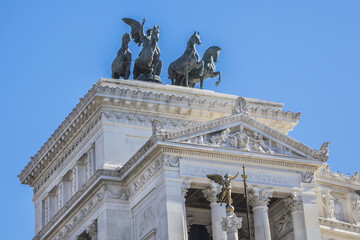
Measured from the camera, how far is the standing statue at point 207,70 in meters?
60.5

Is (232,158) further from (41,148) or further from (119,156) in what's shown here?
(41,148)

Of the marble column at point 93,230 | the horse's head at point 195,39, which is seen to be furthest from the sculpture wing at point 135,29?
the marble column at point 93,230

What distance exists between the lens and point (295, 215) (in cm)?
5153

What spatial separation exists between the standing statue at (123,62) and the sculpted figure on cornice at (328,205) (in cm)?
1302

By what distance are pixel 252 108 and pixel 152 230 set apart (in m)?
11.2

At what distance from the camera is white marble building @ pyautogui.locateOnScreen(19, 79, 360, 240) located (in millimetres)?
Result: 50031

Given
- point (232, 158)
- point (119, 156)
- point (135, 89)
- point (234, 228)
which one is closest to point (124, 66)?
point (135, 89)

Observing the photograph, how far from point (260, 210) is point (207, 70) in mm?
12762

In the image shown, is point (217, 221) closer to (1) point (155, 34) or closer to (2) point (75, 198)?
(2) point (75, 198)

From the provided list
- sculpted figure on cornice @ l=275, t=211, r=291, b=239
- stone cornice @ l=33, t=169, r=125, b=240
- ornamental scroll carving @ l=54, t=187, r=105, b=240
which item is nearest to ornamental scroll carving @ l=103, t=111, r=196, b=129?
stone cornice @ l=33, t=169, r=125, b=240

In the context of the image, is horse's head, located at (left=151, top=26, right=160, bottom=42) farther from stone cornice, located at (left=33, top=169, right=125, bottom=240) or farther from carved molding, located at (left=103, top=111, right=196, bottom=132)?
stone cornice, located at (left=33, top=169, right=125, bottom=240)

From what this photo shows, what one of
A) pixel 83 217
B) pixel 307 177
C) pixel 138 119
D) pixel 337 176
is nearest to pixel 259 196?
pixel 307 177

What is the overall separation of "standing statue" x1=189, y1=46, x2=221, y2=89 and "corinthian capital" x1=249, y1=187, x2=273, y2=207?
10.9 metres

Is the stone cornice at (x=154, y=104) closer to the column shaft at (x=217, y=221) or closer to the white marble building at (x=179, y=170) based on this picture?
the white marble building at (x=179, y=170)
